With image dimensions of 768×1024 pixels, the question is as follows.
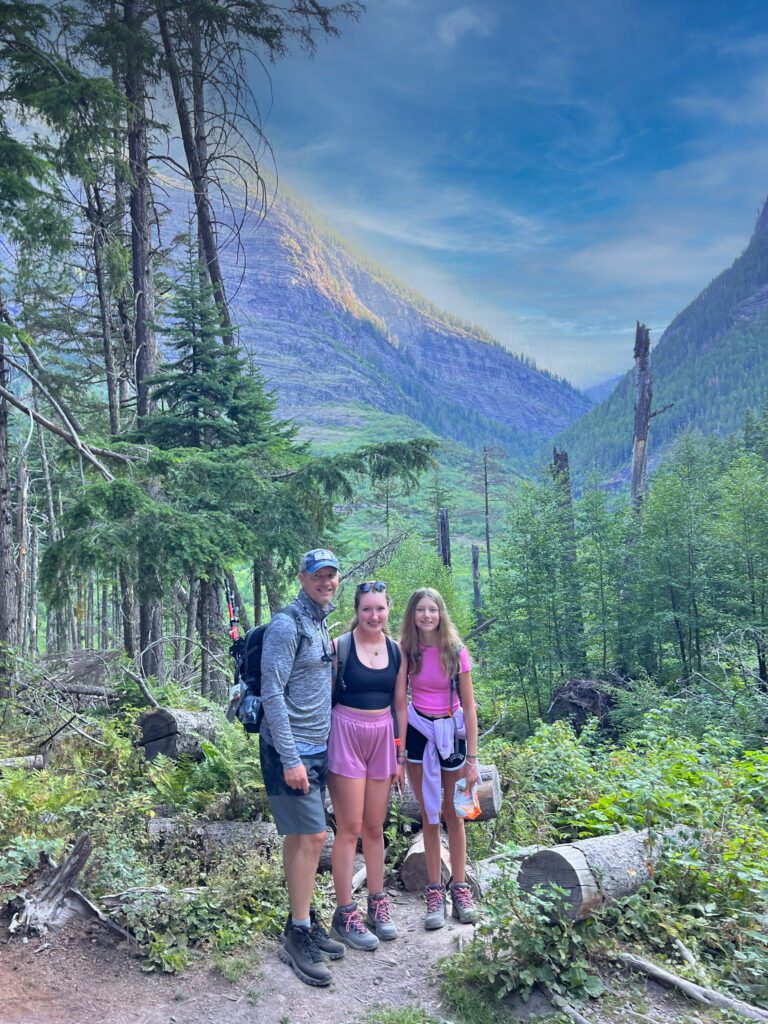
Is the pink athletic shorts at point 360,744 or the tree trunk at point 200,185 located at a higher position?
the tree trunk at point 200,185

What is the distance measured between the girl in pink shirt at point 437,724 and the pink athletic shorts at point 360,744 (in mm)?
366

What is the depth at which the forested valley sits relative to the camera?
167 inches

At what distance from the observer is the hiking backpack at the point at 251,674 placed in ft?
13.0

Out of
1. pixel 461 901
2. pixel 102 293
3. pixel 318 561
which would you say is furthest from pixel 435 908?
pixel 102 293

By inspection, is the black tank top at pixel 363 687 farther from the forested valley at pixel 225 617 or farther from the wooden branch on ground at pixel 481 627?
the wooden branch on ground at pixel 481 627

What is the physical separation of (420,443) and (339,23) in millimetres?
9187

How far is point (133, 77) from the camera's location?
43.0 feet

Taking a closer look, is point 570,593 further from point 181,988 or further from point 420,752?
point 181,988

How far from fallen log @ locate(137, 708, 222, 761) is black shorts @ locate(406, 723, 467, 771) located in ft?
9.73

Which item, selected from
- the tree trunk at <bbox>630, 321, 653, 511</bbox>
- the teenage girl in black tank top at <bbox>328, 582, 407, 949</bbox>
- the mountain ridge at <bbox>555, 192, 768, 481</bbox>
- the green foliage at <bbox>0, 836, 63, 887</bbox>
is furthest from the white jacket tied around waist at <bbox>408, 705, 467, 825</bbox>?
the mountain ridge at <bbox>555, 192, 768, 481</bbox>

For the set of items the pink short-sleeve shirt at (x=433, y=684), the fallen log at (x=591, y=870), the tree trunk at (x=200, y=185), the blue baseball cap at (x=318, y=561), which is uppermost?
the tree trunk at (x=200, y=185)

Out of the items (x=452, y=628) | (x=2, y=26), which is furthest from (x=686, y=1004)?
(x=2, y=26)

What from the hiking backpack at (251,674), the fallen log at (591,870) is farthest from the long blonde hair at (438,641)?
the fallen log at (591,870)

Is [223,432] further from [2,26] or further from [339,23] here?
[339,23]
